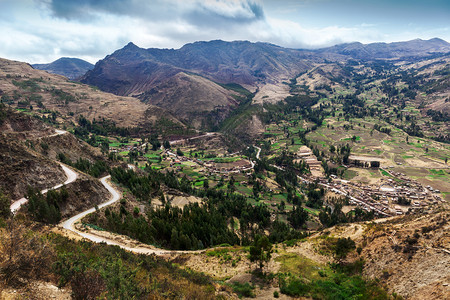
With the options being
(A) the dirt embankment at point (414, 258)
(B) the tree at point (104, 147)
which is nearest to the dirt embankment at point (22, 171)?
(A) the dirt embankment at point (414, 258)

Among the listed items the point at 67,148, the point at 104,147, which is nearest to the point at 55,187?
the point at 67,148

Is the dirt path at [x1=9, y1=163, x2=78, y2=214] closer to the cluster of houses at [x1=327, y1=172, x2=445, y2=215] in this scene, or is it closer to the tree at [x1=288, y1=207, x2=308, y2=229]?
the tree at [x1=288, y1=207, x2=308, y2=229]

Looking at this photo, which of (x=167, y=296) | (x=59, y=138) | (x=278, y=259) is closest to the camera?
(x=167, y=296)

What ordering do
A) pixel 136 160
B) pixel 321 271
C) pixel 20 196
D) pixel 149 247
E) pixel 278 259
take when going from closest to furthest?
pixel 321 271, pixel 278 259, pixel 149 247, pixel 20 196, pixel 136 160

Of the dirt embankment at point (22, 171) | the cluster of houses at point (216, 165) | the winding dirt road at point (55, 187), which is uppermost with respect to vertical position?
the dirt embankment at point (22, 171)

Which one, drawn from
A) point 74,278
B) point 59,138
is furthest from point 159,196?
point 74,278

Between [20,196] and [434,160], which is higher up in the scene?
[20,196]

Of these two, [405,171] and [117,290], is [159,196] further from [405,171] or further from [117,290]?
[405,171]

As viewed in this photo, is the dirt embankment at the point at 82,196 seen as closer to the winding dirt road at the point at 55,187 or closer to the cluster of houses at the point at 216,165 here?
the winding dirt road at the point at 55,187

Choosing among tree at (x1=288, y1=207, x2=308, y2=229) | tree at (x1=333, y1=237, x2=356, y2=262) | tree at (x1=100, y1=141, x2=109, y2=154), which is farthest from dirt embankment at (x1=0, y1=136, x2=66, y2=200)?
tree at (x1=100, y1=141, x2=109, y2=154)

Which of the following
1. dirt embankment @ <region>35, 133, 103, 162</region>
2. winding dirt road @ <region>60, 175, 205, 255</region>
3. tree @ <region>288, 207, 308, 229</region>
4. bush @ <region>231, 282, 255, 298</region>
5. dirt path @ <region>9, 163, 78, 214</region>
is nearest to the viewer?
bush @ <region>231, 282, 255, 298</region>

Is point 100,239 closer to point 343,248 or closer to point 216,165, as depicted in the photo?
point 343,248
